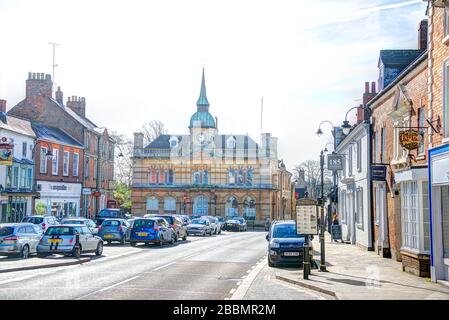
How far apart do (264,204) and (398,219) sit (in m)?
52.9

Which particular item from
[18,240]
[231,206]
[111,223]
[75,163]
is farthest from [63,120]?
[18,240]

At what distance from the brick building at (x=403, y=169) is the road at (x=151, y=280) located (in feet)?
14.8

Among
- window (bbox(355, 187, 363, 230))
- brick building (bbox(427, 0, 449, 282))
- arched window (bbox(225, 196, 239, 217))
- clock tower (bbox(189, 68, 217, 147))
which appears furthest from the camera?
clock tower (bbox(189, 68, 217, 147))

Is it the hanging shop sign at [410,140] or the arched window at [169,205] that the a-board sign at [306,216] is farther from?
the arched window at [169,205]

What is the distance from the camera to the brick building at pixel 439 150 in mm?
16297

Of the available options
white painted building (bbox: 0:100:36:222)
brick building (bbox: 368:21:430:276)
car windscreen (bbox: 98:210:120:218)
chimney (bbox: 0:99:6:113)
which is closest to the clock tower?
car windscreen (bbox: 98:210:120:218)

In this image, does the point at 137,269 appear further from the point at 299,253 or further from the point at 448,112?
the point at 448,112

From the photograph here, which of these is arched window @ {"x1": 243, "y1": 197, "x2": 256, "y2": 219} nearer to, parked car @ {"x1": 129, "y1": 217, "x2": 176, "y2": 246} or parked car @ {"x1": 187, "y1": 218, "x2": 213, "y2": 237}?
parked car @ {"x1": 187, "y1": 218, "x2": 213, "y2": 237}

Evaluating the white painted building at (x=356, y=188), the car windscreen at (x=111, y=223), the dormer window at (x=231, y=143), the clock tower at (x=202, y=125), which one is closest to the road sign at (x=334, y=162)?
the white painted building at (x=356, y=188)

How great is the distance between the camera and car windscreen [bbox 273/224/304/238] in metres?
24.0

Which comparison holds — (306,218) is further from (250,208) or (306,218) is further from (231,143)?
(231,143)

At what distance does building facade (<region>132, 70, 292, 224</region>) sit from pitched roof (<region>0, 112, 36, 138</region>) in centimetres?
2985

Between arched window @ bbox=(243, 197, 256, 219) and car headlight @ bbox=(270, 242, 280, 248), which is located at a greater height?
arched window @ bbox=(243, 197, 256, 219)

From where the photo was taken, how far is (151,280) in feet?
58.2
